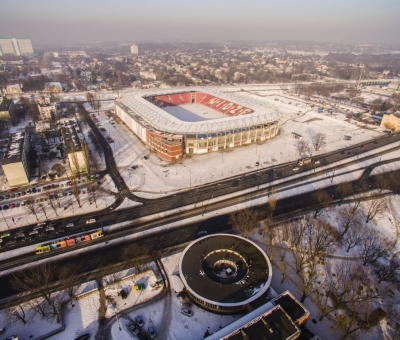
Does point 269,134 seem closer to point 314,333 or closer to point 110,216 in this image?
point 110,216

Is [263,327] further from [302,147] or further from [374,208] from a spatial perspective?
[302,147]

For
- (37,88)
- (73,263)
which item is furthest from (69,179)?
(37,88)

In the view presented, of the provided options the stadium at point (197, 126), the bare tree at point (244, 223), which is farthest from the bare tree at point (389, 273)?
the stadium at point (197, 126)

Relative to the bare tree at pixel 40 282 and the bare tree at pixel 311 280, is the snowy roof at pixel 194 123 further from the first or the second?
the bare tree at pixel 40 282

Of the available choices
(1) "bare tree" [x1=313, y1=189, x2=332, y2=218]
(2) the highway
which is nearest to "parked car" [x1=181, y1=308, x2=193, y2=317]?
(2) the highway

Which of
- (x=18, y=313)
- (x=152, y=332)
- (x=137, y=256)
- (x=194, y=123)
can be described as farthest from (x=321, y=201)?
(x=18, y=313)
